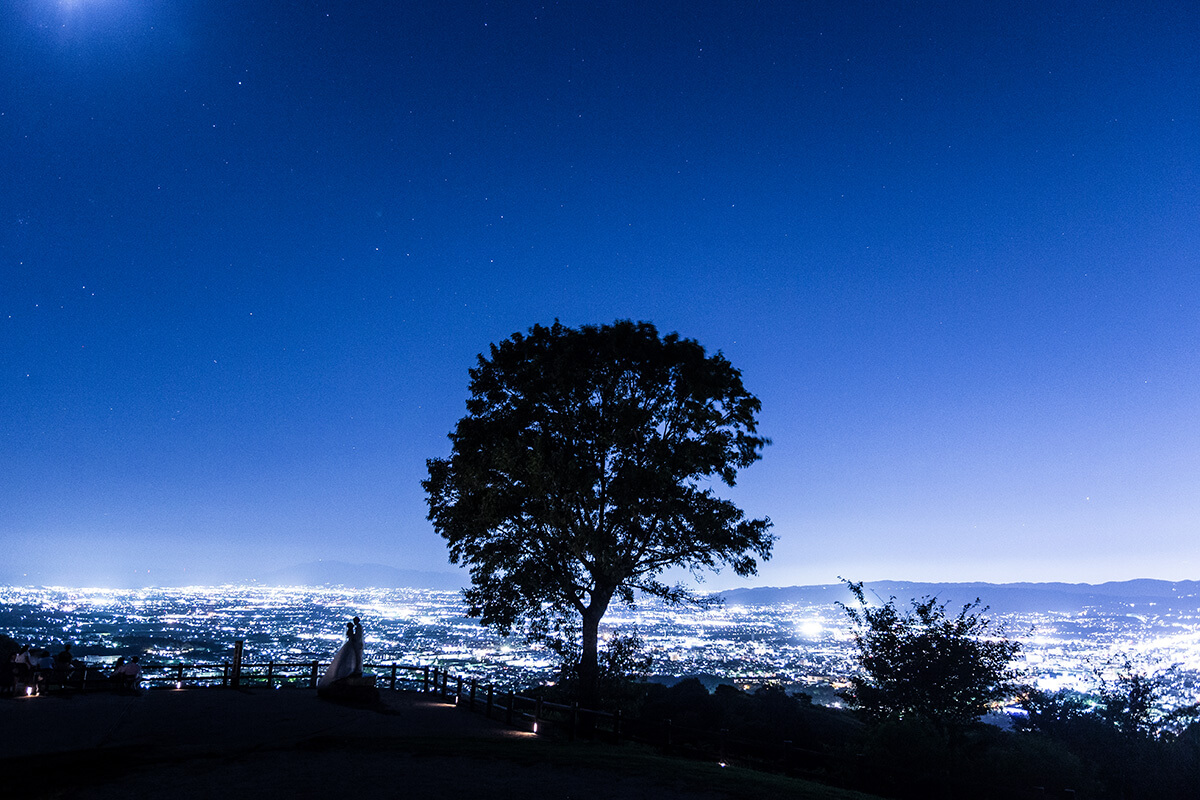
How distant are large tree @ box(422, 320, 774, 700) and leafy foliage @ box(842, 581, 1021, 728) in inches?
197

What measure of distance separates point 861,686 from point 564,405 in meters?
13.8

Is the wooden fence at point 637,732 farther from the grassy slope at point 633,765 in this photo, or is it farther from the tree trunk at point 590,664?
the grassy slope at point 633,765

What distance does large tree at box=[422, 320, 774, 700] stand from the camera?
20.2 m

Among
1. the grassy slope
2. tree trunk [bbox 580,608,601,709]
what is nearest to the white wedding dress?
tree trunk [bbox 580,608,601,709]

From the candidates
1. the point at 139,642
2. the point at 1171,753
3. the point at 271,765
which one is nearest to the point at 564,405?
the point at 271,765

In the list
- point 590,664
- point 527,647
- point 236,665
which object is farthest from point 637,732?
point 527,647

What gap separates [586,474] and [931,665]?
12.8 m

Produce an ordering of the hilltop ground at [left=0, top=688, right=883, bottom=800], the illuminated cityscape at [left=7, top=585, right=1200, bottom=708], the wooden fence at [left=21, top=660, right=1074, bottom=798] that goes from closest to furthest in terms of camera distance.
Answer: the hilltop ground at [left=0, top=688, right=883, bottom=800] < the wooden fence at [left=21, top=660, right=1074, bottom=798] < the illuminated cityscape at [left=7, top=585, right=1200, bottom=708]

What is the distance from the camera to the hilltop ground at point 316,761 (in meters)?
9.34

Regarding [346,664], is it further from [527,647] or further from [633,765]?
[527,647]

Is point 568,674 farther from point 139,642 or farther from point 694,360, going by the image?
point 139,642

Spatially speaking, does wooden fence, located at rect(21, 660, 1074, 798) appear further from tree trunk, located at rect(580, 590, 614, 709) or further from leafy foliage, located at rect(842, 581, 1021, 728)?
leafy foliage, located at rect(842, 581, 1021, 728)

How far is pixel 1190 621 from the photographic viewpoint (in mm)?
156750

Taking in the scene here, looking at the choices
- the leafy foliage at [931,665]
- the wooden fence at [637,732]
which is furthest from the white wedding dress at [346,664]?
the leafy foliage at [931,665]
